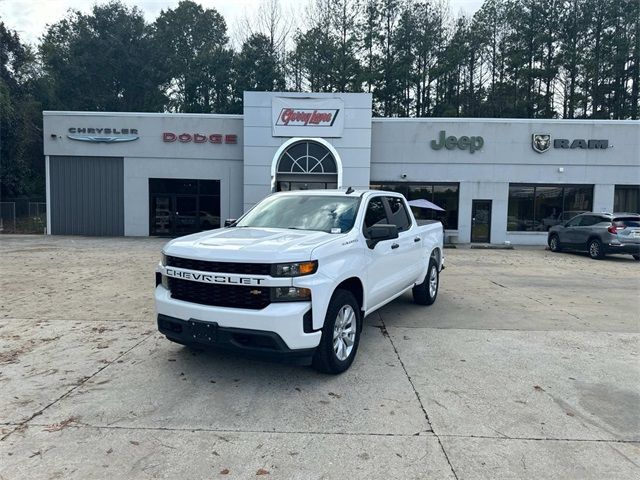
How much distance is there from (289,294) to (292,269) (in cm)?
23

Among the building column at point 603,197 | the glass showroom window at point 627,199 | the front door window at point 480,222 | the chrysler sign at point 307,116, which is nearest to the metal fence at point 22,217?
the chrysler sign at point 307,116

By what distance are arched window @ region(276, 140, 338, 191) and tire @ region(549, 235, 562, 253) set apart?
10.0 m

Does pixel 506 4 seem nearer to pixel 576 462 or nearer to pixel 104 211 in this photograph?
pixel 104 211

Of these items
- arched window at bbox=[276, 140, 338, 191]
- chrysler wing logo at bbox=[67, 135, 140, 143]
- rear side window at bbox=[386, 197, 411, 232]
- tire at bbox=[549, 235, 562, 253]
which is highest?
chrysler wing logo at bbox=[67, 135, 140, 143]

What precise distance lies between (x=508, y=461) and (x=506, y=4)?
47347 millimetres

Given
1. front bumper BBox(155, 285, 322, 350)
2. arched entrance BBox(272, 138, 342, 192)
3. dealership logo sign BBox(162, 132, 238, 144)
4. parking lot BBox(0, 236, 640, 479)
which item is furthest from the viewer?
dealership logo sign BBox(162, 132, 238, 144)

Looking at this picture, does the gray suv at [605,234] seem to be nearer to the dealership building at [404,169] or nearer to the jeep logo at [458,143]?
the dealership building at [404,169]

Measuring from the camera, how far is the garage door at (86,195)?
931 inches

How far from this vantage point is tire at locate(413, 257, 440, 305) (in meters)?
7.71

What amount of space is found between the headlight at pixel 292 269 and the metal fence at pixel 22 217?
25163 millimetres

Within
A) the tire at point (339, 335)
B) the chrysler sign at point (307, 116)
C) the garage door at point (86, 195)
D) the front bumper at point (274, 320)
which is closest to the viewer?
the front bumper at point (274, 320)

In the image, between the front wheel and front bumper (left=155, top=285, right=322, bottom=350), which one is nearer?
front bumper (left=155, top=285, right=322, bottom=350)

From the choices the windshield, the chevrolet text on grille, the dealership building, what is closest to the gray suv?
the dealership building

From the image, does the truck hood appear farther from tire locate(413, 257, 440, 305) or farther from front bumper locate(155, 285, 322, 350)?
tire locate(413, 257, 440, 305)
